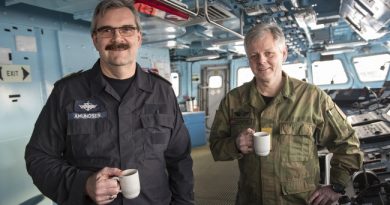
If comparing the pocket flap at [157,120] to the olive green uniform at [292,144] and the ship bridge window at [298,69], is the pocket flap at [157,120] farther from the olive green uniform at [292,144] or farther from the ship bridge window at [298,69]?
the ship bridge window at [298,69]

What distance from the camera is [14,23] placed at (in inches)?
118

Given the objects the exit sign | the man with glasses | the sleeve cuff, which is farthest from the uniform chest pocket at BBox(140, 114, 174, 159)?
the exit sign

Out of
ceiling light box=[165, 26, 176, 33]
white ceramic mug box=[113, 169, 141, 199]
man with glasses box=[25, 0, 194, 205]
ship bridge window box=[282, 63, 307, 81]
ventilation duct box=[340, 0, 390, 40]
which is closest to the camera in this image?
white ceramic mug box=[113, 169, 141, 199]

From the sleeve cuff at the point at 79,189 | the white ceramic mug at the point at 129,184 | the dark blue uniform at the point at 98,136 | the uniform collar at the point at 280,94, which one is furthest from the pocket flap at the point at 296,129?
the sleeve cuff at the point at 79,189

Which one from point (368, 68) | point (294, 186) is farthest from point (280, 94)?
point (368, 68)

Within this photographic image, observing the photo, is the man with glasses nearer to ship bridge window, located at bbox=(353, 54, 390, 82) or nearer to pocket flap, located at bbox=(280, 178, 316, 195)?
pocket flap, located at bbox=(280, 178, 316, 195)

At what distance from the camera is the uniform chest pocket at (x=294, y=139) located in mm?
1720

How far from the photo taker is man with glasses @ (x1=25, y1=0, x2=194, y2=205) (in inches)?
55.0

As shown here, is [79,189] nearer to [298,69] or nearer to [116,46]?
[116,46]

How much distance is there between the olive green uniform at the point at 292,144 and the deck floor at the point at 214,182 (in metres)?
2.71

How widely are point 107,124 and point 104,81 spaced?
21cm

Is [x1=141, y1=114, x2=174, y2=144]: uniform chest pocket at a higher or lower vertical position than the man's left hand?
higher

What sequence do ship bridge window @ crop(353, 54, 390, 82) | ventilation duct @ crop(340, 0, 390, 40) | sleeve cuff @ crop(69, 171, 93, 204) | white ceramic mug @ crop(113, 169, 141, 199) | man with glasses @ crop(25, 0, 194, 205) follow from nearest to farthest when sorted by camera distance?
white ceramic mug @ crop(113, 169, 141, 199) → sleeve cuff @ crop(69, 171, 93, 204) → man with glasses @ crop(25, 0, 194, 205) → ventilation duct @ crop(340, 0, 390, 40) → ship bridge window @ crop(353, 54, 390, 82)

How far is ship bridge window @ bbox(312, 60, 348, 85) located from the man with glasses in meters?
7.45
